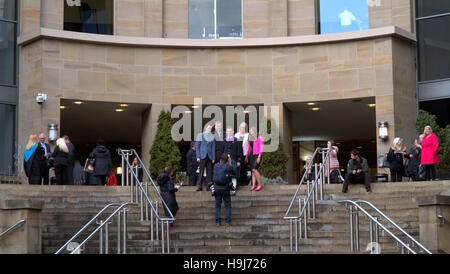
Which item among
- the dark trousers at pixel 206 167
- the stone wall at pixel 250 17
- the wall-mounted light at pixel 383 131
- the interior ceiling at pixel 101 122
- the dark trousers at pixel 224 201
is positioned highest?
the stone wall at pixel 250 17

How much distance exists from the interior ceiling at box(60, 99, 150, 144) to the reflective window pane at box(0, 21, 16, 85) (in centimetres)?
189

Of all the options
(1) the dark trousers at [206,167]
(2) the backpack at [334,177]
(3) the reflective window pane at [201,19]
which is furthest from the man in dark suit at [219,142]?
(3) the reflective window pane at [201,19]

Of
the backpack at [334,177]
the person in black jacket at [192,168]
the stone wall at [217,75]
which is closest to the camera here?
the backpack at [334,177]

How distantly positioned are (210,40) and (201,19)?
1.16 m

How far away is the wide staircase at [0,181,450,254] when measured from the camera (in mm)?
16828

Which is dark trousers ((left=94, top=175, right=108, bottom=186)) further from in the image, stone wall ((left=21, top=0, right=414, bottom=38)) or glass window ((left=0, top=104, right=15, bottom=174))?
stone wall ((left=21, top=0, right=414, bottom=38))

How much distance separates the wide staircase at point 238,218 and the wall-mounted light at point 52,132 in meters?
5.41

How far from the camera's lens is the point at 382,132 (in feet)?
85.4

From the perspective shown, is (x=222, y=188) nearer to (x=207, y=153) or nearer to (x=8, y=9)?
(x=207, y=153)

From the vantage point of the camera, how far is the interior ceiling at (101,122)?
2823 cm

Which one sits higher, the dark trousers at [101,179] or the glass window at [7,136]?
the glass window at [7,136]

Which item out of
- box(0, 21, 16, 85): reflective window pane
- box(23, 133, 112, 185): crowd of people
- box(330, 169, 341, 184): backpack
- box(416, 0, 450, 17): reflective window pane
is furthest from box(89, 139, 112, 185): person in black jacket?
box(416, 0, 450, 17): reflective window pane

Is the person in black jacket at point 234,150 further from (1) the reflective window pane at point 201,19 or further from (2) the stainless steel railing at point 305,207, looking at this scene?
(1) the reflective window pane at point 201,19

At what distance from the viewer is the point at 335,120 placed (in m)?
31.7
